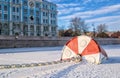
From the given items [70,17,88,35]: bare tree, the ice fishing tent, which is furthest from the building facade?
the ice fishing tent

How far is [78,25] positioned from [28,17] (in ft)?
83.5

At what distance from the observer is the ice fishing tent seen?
45.2 feet

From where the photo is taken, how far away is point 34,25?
87.0 metres

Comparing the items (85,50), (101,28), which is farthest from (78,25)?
(85,50)

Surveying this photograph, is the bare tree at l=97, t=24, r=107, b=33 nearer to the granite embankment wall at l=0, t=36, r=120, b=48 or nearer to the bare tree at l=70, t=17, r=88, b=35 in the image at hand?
the bare tree at l=70, t=17, r=88, b=35

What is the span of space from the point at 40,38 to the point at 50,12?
147ft

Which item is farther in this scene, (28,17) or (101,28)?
(101,28)

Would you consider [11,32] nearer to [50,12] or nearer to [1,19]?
[1,19]

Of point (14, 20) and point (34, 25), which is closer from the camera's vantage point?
point (14, 20)

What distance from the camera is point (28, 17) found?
84.7 metres

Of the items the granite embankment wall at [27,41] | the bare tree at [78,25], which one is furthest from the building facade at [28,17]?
the granite embankment wall at [27,41]

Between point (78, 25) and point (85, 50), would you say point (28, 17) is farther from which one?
point (85, 50)

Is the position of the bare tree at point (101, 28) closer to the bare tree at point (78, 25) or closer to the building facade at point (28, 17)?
the bare tree at point (78, 25)

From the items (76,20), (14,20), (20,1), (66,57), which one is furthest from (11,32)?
(66,57)
